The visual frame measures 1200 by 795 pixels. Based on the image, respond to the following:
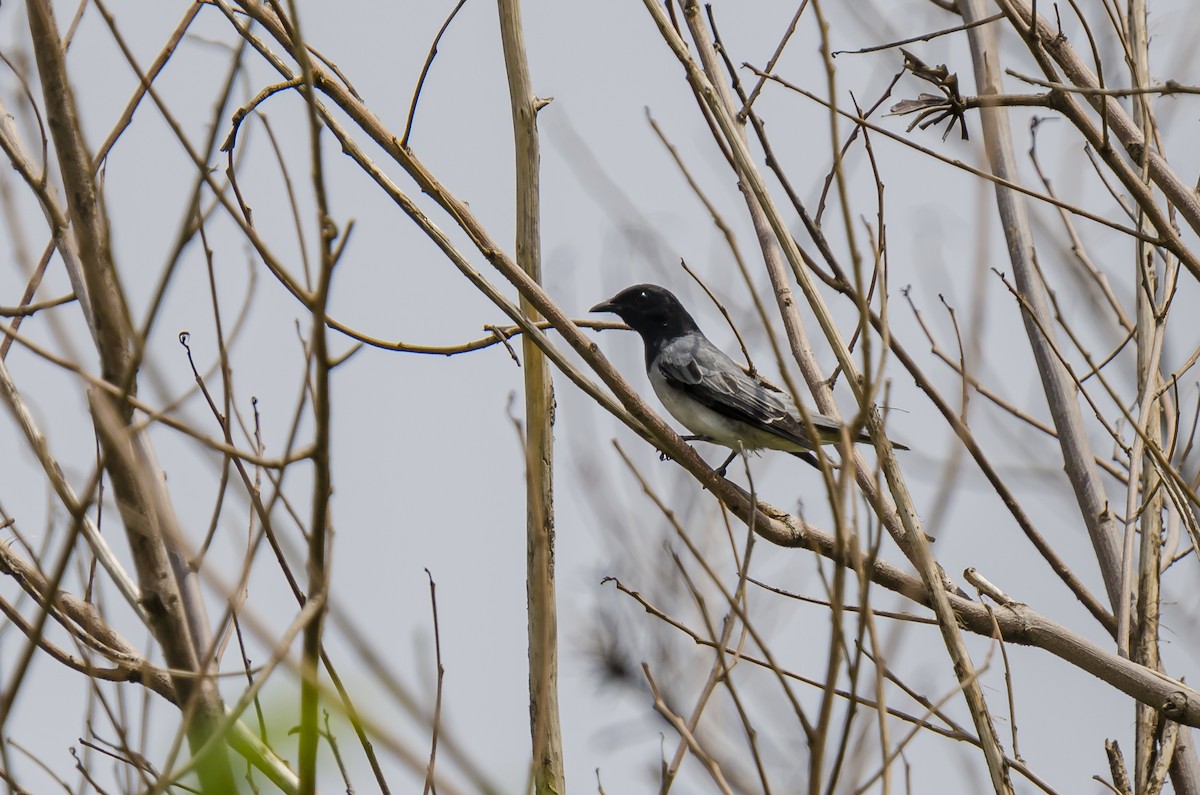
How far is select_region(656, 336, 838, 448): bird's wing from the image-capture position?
6664mm

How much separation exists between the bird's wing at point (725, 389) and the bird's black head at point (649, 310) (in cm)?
14

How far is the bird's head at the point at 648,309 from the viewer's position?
7.80 metres

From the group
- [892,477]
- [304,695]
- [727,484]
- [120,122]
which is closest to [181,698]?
[304,695]

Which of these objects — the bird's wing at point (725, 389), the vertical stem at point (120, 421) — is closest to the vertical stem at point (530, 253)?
the vertical stem at point (120, 421)

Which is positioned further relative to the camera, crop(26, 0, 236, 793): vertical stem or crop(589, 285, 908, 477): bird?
crop(589, 285, 908, 477): bird

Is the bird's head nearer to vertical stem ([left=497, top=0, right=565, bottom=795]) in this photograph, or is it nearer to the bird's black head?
the bird's black head

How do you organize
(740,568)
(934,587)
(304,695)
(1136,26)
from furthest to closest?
(1136,26) → (934,587) → (740,568) → (304,695)

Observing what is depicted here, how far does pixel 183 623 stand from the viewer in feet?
→ 5.01

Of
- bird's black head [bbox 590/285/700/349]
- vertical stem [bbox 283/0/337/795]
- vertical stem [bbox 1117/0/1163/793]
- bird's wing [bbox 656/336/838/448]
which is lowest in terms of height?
vertical stem [bbox 283/0/337/795]

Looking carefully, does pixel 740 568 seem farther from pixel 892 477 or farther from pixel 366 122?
pixel 366 122

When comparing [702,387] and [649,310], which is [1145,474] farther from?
[649,310]

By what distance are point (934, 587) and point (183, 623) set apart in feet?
5.14

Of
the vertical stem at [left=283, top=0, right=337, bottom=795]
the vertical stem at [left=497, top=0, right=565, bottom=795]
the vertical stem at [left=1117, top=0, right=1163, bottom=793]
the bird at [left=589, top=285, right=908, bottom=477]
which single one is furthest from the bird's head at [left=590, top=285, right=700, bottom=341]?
the vertical stem at [left=283, top=0, right=337, bottom=795]

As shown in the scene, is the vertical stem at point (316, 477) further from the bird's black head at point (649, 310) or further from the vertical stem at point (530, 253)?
the bird's black head at point (649, 310)
